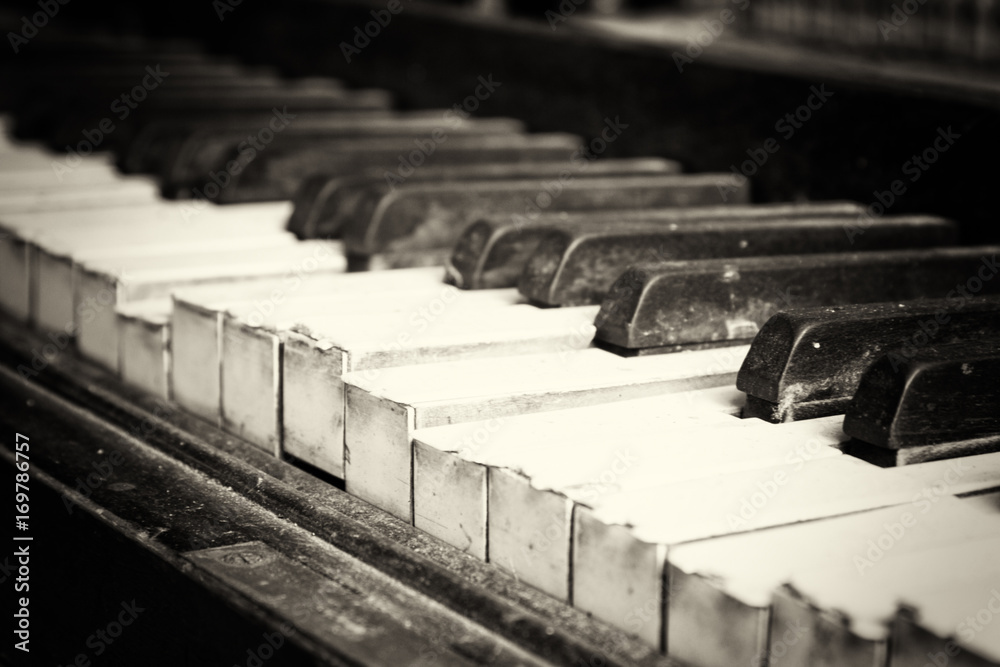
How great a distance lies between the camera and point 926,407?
4.15 ft

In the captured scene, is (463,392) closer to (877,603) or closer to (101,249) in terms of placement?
(877,603)

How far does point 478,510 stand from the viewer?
1254mm

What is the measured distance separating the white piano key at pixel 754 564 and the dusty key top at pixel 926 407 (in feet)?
0.43

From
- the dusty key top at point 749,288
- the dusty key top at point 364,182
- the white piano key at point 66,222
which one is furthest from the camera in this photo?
the dusty key top at point 364,182

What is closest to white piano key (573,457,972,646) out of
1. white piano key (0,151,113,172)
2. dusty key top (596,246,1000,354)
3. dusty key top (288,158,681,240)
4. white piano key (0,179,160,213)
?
dusty key top (596,246,1000,354)

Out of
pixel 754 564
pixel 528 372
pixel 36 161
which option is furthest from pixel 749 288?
pixel 36 161

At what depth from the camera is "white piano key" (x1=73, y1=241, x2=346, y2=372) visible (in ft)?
6.35

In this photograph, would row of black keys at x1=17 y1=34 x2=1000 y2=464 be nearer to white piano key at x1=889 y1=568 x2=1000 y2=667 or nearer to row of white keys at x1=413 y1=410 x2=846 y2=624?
row of white keys at x1=413 y1=410 x2=846 y2=624

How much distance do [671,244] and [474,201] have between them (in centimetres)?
50

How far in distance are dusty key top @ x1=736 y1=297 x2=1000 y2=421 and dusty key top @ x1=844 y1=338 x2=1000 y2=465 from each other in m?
0.08

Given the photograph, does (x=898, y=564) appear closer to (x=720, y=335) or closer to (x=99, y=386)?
(x=720, y=335)

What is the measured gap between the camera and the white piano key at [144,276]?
76.2 inches

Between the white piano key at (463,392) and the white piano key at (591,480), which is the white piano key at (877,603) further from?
the white piano key at (463,392)

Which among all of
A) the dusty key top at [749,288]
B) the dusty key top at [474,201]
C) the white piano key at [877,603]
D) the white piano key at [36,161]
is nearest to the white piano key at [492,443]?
the dusty key top at [749,288]
